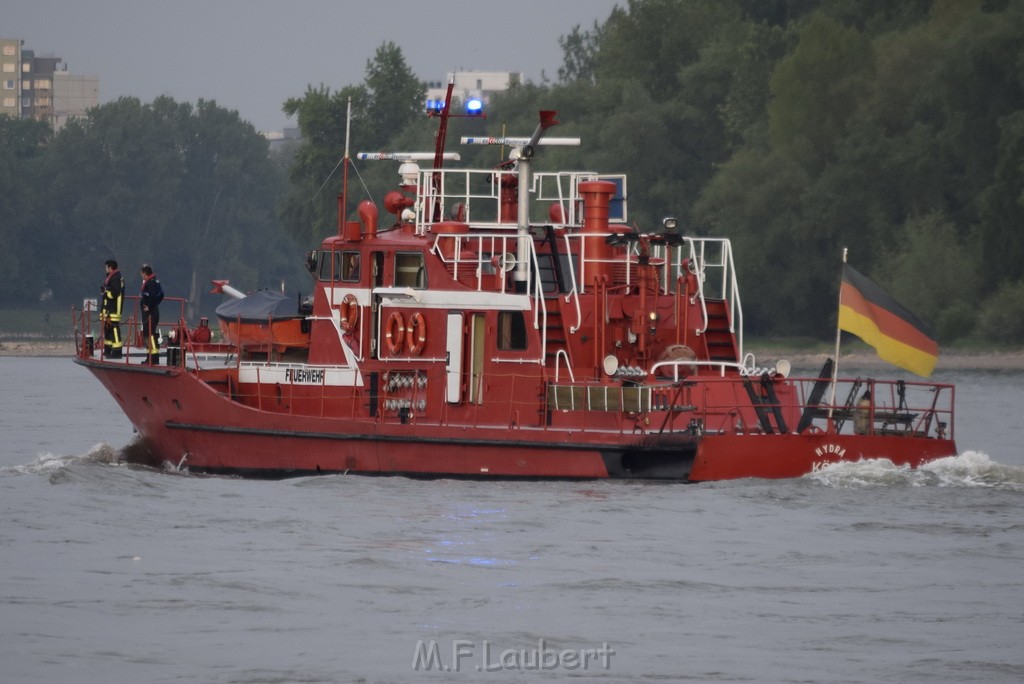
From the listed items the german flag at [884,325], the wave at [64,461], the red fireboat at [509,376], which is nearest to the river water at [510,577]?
the wave at [64,461]

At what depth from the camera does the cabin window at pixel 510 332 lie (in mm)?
23797

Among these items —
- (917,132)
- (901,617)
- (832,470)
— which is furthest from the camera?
(917,132)

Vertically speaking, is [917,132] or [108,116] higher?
[108,116]

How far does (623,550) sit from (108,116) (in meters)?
98.9

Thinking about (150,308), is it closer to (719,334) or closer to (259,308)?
(259,308)

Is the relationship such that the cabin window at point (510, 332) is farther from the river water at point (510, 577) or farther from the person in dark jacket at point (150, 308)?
the person in dark jacket at point (150, 308)

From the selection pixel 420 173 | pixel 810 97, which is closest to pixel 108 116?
pixel 810 97

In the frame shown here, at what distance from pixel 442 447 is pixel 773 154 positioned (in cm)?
4268

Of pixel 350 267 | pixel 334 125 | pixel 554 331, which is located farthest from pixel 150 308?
pixel 334 125

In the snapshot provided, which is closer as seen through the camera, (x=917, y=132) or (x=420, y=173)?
(x=420, y=173)

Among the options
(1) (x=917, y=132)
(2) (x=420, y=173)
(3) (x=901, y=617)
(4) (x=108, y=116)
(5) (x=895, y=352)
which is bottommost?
(3) (x=901, y=617)

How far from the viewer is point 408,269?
24.6 meters

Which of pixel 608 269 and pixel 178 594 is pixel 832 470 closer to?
pixel 608 269

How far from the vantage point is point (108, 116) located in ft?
372
